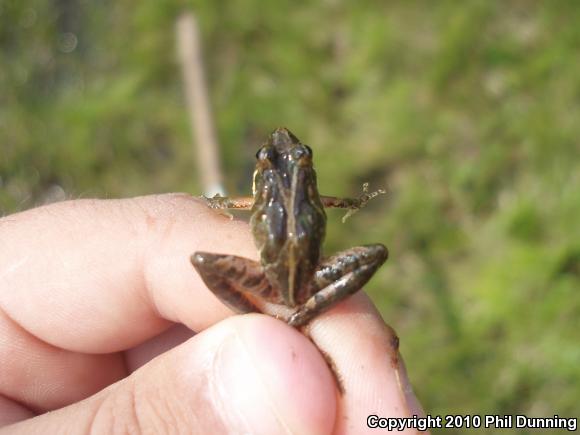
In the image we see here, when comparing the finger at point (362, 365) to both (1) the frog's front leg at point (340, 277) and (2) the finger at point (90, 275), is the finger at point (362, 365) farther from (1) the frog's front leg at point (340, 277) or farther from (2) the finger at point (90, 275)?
(2) the finger at point (90, 275)

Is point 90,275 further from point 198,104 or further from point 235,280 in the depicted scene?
point 198,104

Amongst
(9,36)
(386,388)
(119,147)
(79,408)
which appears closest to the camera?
(79,408)

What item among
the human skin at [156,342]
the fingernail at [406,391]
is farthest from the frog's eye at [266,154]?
the fingernail at [406,391]

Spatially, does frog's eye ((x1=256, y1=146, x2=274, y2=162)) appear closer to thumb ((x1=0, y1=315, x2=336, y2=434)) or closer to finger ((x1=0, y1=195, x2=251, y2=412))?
finger ((x1=0, y1=195, x2=251, y2=412))

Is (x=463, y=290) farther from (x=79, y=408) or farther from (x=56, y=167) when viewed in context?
(x=56, y=167)

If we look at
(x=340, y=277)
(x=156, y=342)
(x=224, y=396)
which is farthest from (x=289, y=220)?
(x=156, y=342)

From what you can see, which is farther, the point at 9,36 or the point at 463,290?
the point at 9,36

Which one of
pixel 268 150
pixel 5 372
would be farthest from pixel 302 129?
pixel 5 372
